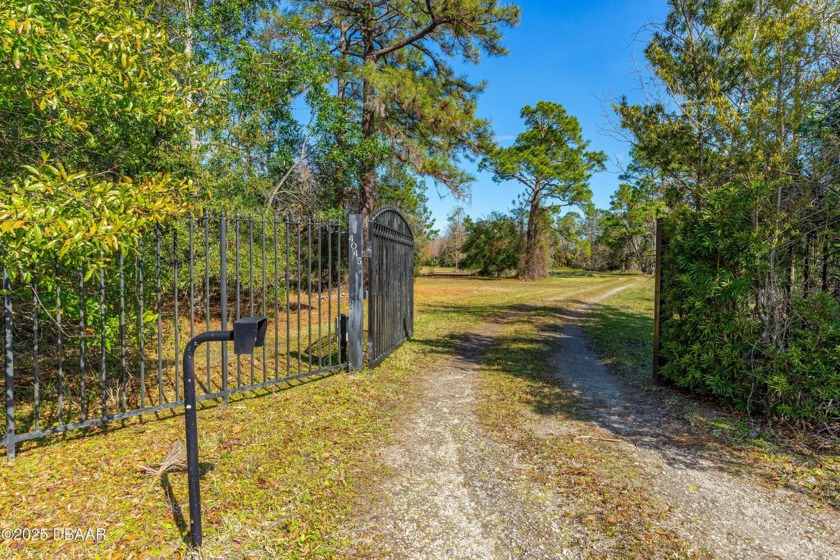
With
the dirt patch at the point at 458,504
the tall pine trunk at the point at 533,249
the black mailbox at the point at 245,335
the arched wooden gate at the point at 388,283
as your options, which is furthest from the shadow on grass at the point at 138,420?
the tall pine trunk at the point at 533,249

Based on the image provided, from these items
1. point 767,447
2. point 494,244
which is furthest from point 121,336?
point 494,244

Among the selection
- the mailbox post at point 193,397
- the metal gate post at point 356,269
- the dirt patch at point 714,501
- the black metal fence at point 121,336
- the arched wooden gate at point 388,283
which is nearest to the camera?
the mailbox post at point 193,397

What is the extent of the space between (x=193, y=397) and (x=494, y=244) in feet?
119

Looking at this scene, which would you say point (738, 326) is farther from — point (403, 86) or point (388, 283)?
point (403, 86)

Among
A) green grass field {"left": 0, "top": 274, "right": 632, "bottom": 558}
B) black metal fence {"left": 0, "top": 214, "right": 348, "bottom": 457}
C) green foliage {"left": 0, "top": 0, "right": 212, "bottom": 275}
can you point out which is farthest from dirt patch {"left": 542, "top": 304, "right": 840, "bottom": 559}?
green foliage {"left": 0, "top": 0, "right": 212, "bottom": 275}

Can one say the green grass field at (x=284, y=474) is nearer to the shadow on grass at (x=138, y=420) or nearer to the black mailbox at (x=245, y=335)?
the shadow on grass at (x=138, y=420)

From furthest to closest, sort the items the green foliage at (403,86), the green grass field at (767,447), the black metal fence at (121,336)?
1. the green foliage at (403,86)
2. the black metal fence at (121,336)
3. the green grass field at (767,447)

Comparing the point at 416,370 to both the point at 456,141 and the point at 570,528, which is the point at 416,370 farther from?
the point at 456,141

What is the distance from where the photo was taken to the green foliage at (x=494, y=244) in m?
36.7

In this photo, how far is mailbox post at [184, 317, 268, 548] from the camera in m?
2.11

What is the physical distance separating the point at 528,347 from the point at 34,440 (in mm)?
6730

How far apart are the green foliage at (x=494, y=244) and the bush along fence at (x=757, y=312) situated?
32.4 m

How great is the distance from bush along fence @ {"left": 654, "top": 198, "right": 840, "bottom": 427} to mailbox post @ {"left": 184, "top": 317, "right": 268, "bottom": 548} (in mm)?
4315

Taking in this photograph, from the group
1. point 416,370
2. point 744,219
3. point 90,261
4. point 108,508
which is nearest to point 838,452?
point 744,219
